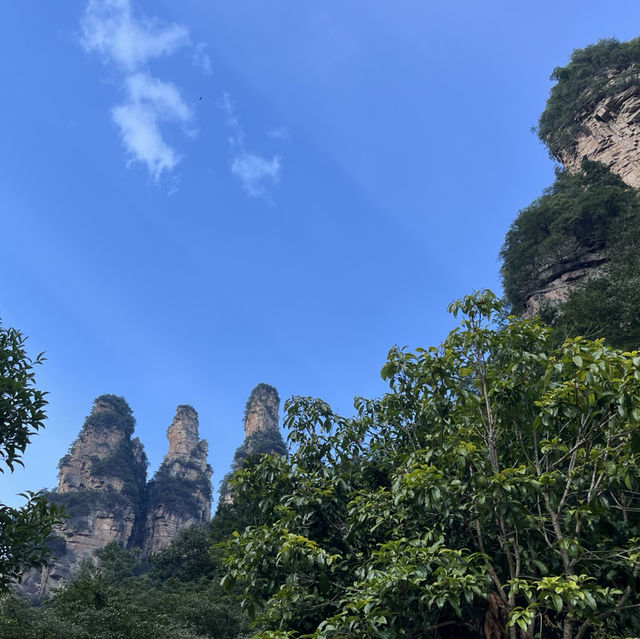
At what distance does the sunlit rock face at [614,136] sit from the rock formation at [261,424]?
173 feet

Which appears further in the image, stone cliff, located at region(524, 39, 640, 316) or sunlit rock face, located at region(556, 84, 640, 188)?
sunlit rock face, located at region(556, 84, 640, 188)

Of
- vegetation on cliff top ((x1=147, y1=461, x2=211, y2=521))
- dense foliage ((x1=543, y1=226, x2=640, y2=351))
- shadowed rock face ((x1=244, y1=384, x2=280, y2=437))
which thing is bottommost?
dense foliage ((x1=543, y1=226, x2=640, y2=351))

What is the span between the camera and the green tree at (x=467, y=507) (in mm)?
4270

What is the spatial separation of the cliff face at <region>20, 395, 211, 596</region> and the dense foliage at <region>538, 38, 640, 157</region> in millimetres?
57610

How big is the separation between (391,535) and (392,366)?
194cm

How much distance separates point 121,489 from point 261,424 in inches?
796

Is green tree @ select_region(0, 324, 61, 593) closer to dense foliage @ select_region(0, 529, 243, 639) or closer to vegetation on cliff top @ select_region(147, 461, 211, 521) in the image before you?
dense foliage @ select_region(0, 529, 243, 639)

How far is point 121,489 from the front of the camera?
2598 inches

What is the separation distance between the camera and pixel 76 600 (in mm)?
14555

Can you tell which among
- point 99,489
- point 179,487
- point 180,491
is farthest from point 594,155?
point 99,489

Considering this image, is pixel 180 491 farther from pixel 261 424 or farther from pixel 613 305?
pixel 613 305

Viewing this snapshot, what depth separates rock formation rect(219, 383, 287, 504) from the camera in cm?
7181

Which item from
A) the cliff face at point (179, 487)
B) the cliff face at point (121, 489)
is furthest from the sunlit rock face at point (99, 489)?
the cliff face at point (179, 487)

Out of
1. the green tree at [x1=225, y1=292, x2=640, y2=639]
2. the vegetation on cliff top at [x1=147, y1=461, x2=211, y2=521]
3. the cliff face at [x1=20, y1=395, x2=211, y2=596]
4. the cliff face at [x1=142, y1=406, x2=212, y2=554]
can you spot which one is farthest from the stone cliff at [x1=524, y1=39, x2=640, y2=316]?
the cliff face at [x1=20, y1=395, x2=211, y2=596]
